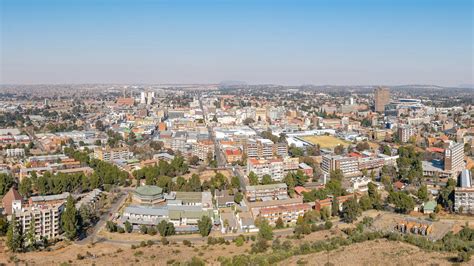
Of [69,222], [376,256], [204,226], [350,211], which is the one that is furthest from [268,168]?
[69,222]

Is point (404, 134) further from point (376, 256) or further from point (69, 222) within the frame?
point (69, 222)

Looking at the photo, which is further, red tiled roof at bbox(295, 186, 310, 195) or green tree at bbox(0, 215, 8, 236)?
red tiled roof at bbox(295, 186, 310, 195)

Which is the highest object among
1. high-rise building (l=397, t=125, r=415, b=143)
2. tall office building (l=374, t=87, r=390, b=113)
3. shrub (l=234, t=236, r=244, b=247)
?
tall office building (l=374, t=87, r=390, b=113)

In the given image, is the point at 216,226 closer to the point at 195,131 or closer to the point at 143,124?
the point at 195,131

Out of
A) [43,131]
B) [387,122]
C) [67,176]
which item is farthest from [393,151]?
[43,131]

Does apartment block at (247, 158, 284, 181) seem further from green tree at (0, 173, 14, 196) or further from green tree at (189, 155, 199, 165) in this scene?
green tree at (0, 173, 14, 196)

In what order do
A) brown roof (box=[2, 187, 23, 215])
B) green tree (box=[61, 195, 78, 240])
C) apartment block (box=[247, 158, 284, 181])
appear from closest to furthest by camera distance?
green tree (box=[61, 195, 78, 240])
brown roof (box=[2, 187, 23, 215])
apartment block (box=[247, 158, 284, 181])

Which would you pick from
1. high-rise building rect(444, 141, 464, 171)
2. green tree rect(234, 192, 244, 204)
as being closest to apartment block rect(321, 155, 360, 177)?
high-rise building rect(444, 141, 464, 171)
